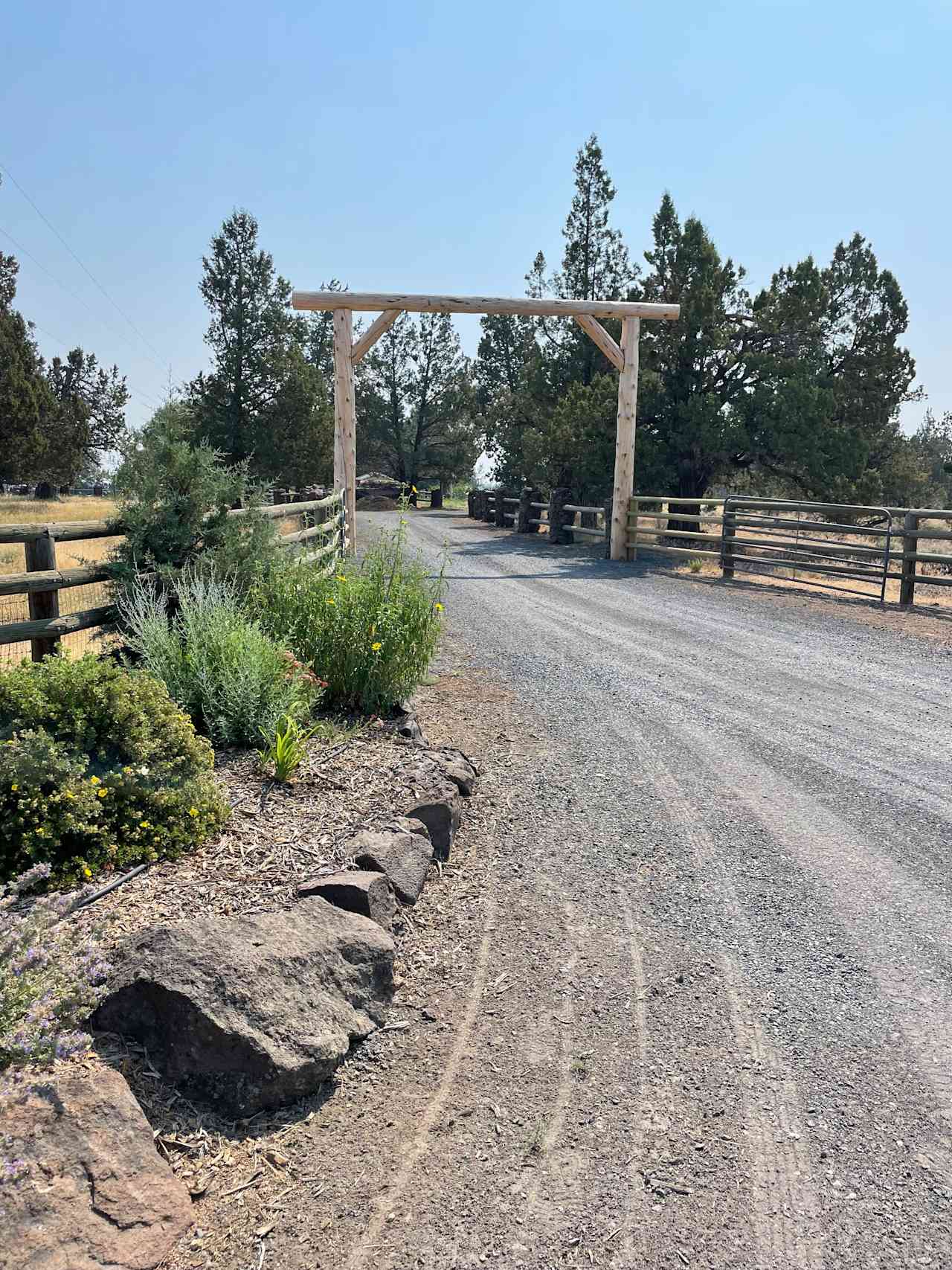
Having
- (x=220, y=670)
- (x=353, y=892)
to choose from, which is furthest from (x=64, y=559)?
(x=353, y=892)

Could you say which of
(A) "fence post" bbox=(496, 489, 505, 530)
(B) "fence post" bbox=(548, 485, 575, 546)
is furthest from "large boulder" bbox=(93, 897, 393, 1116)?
(A) "fence post" bbox=(496, 489, 505, 530)

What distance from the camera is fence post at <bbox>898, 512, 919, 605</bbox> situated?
37.7ft

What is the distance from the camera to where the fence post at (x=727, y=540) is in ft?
49.5

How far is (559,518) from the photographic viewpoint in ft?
67.2

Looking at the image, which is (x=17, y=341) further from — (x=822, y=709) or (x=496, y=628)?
(x=822, y=709)

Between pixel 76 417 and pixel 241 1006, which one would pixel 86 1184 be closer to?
pixel 241 1006

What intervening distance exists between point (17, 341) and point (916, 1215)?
41253 millimetres

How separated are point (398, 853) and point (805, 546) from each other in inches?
444

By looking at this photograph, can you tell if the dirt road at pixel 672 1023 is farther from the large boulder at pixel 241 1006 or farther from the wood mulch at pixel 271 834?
the wood mulch at pixel 271 834

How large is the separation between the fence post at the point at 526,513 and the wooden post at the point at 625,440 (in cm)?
645

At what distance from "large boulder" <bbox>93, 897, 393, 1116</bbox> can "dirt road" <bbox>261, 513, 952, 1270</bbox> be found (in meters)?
0.19

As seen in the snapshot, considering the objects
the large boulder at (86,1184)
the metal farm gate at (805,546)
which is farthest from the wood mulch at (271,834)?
the metal farm gate at (805,546)

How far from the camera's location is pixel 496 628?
32.2 feet

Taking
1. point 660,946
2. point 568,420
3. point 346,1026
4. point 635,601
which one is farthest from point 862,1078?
point 568,420
